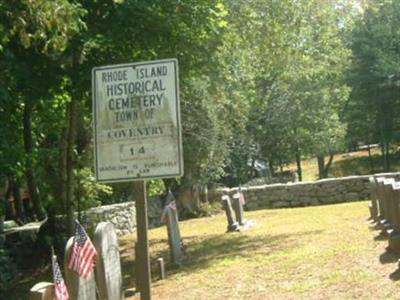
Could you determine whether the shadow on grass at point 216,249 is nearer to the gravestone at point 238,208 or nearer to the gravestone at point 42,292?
the gravestone at point 238,208

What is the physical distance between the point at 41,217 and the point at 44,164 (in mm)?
2107

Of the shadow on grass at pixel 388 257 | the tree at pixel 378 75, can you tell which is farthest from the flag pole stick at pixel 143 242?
the tree at pixel 378 75

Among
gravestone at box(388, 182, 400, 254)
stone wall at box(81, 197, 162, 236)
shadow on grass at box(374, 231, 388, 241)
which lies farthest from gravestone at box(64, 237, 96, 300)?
stone wall at box(81, 197, 162, 236)

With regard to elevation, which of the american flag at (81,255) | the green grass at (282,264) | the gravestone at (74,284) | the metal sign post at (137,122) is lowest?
the green grass at (282,264)

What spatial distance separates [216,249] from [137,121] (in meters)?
8.83

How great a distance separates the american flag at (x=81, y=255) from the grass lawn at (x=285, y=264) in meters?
2.91

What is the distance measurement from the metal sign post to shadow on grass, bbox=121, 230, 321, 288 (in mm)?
6296

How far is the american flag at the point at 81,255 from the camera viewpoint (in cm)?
607

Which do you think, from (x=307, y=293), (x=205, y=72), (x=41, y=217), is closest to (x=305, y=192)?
(x=41, y=217)

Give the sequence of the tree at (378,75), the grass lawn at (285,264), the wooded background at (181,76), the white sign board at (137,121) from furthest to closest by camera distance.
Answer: the tree at (378,75) → the wooded background at (181,76) → the grass lawn at (285,264) → the white sign board at (137,121)

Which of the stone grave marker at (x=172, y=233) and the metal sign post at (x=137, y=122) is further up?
the metal sign post at (x=137, y=122)

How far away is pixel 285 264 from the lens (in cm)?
1055

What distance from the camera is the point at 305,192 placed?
79.3 ft

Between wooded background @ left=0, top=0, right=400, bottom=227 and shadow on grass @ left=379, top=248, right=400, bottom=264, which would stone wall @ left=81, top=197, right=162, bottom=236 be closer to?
wooded background @ left=0, top=0, right=400, bottom=227
